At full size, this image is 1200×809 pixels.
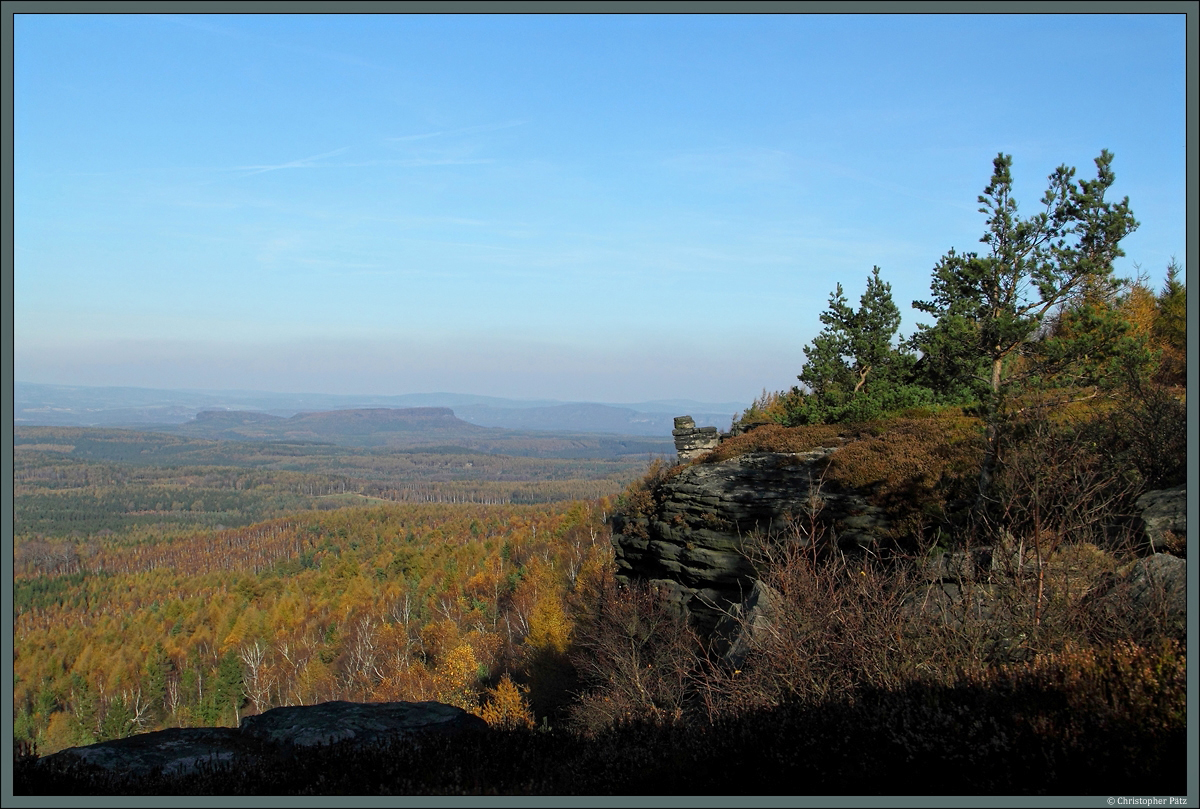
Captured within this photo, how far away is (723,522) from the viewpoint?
20.7m

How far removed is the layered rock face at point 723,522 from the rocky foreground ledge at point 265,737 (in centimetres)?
978

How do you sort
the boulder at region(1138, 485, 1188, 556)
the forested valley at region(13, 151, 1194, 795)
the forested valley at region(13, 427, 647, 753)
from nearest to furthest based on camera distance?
the forested valley at region(13, 151, 1194, 795) → the boulder at region(1138, 485, 1188, 556) → the forested valley at region(13, 427, 647, 753)

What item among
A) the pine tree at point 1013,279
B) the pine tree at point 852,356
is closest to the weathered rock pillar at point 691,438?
the pine tree at point 852,356

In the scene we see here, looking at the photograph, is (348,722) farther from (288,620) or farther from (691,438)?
(288,620)

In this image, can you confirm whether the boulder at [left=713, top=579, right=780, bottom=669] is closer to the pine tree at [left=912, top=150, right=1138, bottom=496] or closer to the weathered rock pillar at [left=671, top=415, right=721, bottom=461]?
the pine tree at [left=912, top=150, right=1138, bottom=496]

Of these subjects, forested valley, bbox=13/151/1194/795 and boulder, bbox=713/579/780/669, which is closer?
forested valley, bbox=13/151/1194/795

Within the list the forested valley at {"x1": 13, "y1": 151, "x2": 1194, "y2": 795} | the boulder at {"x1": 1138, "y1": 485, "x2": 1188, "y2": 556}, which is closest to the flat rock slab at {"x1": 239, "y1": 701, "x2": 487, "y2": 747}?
the forested valley at {"x1": 13, "y1": 151, "x2": 1194, "y2": 795}

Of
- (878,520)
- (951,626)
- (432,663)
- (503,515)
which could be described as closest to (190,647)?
(432,663)

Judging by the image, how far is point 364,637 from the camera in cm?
7212

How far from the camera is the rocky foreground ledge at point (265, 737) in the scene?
7.94 metres

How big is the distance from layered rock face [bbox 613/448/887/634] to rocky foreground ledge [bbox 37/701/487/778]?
9.78m

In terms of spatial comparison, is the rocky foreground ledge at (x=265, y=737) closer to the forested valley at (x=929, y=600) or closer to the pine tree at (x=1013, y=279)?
the forested valley at (x=929, y=600)

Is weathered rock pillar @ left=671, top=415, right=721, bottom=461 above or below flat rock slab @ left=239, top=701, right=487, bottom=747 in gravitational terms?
above

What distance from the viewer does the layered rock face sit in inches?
727
